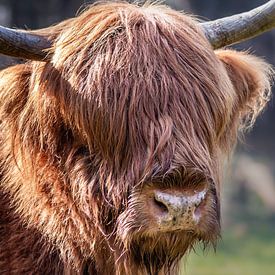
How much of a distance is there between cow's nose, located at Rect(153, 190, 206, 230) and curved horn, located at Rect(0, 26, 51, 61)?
1035mm

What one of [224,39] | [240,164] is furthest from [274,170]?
[224,39]

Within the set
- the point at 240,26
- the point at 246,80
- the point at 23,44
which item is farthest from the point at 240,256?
the point at 23,44

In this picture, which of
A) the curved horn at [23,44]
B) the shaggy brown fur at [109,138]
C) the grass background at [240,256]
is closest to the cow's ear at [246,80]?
the shaggy brown fur at [109,138]

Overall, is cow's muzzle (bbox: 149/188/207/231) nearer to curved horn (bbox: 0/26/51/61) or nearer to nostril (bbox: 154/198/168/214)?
nostril (bbox: 154/198/168/214)

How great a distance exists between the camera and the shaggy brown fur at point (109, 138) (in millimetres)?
5098

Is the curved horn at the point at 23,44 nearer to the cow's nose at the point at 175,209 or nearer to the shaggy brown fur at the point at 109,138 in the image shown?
the shaggy brown fur at the point at 109,138

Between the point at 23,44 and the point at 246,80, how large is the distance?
1293 millimetres

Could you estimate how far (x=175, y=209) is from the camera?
484cm

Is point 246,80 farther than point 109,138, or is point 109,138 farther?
point 246,80

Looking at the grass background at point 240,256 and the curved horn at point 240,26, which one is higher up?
the curved horn at point 240,26

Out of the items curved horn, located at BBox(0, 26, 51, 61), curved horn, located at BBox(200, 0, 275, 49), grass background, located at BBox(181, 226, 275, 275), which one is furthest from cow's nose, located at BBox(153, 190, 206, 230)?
grass background, located at BBox(181, 226, 275, 275)

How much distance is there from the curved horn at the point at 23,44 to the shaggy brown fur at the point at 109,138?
0.07 m

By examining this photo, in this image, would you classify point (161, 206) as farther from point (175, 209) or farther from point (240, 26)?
point (240, 26)

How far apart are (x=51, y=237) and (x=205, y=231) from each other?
828 millimetres
